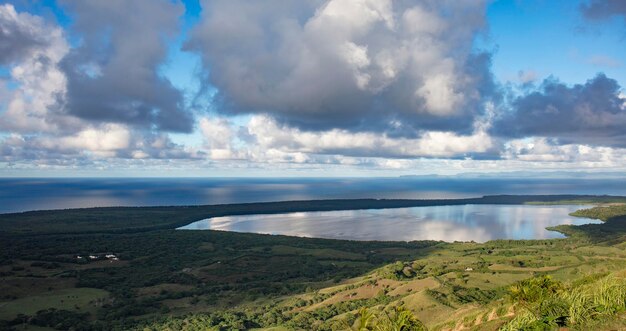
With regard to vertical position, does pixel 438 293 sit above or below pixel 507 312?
below

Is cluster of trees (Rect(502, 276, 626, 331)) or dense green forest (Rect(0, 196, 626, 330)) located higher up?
cluster of trees (Rect(502, 276, 626, 331))

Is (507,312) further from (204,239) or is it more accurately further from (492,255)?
(204,239)

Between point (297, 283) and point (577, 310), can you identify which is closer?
point (577, 310)

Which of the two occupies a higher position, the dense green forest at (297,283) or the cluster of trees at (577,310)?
the cluster of trees at (577,310)

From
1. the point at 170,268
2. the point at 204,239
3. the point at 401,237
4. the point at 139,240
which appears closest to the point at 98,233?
the point at 139,240

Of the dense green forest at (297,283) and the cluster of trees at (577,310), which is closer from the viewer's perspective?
the cluster of trees at (577,310)

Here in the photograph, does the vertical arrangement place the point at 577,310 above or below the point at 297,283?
above

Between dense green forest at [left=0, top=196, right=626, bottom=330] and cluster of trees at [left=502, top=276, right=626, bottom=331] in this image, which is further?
dense green forest at [left=0, top=196, right=626, bottom=330]

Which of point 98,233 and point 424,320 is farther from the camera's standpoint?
point 98,233
